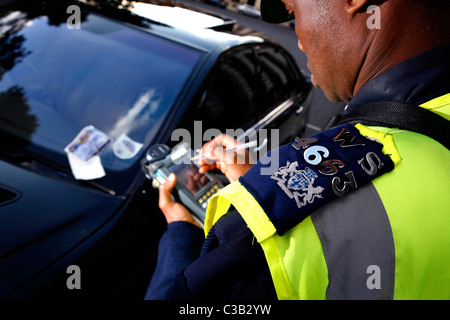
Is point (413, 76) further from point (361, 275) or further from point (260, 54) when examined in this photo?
point (260, 54)

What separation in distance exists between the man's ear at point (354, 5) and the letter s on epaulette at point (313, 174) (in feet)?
1.11

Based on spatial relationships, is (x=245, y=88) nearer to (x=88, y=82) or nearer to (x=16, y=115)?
(x=88, y=82)

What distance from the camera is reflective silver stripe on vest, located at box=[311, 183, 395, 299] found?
546 mm

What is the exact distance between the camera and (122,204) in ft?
4.63

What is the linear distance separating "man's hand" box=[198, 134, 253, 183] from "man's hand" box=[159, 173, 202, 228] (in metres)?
0.17

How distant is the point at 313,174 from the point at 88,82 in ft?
5.37

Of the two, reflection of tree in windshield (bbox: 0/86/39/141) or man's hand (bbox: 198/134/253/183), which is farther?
reflection of tree in windshield (bbox: 0/86/39/141)

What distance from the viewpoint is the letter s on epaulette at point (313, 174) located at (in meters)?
0.61

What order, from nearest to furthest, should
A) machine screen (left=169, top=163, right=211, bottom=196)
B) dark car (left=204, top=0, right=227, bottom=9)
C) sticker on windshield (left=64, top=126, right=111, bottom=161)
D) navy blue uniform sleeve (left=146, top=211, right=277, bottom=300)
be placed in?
navy blue uniform sleeve (left=146, top=211, right=277, bottom=300) → machine screen (left=169, top=163, right=211, bottom=196) → sticker on windshield (left=64, top=126, right=111, bottom=161) → dark car (left=204, top=0, right=227, bottom=9)

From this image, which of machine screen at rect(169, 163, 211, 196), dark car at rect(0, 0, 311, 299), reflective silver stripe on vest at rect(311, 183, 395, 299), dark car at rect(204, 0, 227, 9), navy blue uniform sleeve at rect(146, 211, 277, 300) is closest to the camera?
reflective silver stripe on vest at rect(311, 183, 395, 299)

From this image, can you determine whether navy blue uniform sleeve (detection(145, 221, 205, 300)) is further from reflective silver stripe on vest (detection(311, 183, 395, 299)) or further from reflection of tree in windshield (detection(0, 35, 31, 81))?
reflection of tree in windshield (detection(0, 35, 31, 81))

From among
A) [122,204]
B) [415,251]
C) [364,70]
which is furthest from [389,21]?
[122,204]

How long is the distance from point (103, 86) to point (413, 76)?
165cm

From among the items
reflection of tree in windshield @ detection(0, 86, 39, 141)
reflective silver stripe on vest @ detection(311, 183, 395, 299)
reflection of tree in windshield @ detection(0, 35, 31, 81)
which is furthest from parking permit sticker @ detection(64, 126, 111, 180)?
reflective silver stripe on vest @ detection(311, 183, 395, 299)
